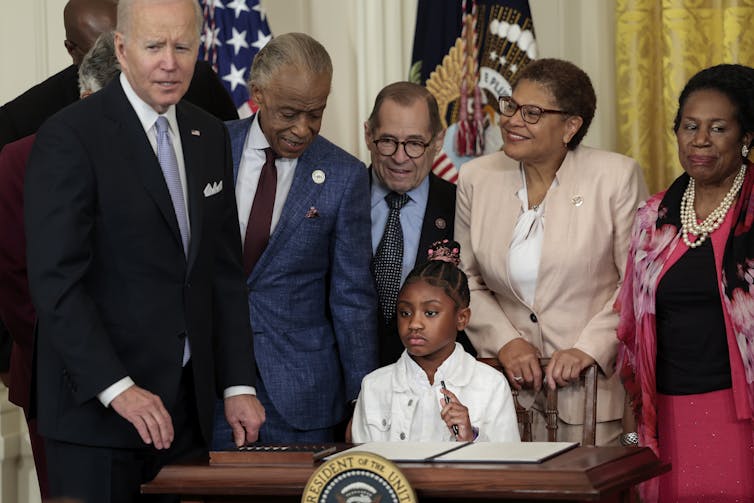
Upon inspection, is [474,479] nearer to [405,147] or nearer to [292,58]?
[292,58]

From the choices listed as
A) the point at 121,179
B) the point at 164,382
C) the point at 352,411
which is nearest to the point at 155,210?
the point at 121,179

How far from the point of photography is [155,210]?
284 centimetres

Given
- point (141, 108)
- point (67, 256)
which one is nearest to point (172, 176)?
point (141, 108)

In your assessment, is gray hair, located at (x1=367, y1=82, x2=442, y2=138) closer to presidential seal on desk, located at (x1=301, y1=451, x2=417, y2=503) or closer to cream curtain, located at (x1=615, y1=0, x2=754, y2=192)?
cream curtain, located at (x1=615, y1=0, x2=754, y2=192)

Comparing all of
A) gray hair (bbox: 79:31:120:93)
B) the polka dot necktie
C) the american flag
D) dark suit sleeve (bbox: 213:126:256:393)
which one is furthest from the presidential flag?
dark suit sleeve (bbox: 213:126:256:393)

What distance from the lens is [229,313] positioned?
3.14 meters

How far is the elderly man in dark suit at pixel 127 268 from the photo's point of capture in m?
2.71

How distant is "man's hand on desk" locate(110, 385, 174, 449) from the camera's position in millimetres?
2682

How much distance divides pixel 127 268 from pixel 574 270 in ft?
4.96

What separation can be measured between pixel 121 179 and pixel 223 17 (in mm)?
2792

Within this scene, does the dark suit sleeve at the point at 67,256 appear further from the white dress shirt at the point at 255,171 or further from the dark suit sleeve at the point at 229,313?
the white dress shirt at the point at 255,171

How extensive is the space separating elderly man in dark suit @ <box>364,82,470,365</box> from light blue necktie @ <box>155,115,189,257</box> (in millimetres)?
1152

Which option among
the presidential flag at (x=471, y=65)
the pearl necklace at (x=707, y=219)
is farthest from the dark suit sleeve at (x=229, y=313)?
the presidential flag at (x=471, y=65)

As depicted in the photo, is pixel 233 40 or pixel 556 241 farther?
pixel 233 40
